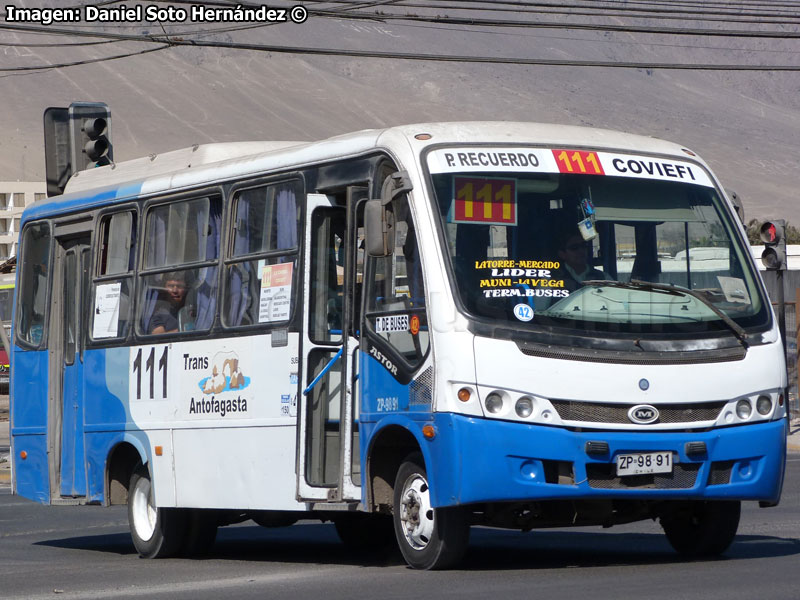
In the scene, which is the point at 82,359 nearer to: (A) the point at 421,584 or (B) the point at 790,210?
(A) the point at 421,584

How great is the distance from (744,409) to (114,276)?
545cm

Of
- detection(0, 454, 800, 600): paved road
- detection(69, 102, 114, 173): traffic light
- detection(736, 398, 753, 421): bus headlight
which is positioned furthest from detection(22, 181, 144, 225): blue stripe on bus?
detection(69, 102, 114, 173): traffic light

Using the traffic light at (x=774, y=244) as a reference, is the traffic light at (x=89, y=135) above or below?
above

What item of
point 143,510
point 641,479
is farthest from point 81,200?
point 641,479

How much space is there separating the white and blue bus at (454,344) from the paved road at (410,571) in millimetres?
368

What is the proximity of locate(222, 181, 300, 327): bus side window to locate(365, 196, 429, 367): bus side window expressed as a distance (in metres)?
0.85

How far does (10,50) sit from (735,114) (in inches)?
3305

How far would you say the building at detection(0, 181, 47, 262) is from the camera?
213ft

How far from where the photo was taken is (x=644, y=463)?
365 inches

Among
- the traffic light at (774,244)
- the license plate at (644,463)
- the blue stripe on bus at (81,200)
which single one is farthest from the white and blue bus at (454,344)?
the traffic light at (774,244)

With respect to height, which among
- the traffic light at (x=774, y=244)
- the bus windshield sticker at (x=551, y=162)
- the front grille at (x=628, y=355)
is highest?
the traffic light at (x=774, y=244)

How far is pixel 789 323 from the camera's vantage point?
28266 millimetres

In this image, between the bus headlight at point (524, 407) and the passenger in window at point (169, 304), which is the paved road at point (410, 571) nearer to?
the bus headlight at point (524, 407)

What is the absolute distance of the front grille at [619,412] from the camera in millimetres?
9242
